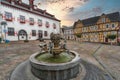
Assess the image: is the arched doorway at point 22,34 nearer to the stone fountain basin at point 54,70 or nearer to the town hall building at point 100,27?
the stone fountain basin at point 54,70

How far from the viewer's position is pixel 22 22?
26625 mm

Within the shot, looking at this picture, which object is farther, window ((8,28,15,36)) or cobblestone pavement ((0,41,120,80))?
window ((8,28,15,36))

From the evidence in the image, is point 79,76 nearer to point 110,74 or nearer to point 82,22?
point 110,74

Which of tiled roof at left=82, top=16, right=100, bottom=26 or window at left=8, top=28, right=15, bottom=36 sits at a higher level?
tiled roof at left=82, top=16, right=100, bottom=26

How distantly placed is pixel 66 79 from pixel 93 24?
3867cm

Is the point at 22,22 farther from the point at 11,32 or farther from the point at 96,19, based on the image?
the point at 96,19

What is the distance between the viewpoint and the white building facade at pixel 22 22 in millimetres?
23194

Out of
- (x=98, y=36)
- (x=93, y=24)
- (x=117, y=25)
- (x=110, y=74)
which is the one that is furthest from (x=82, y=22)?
(x=110, y=74)

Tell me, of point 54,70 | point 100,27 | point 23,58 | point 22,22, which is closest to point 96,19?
point 100,27

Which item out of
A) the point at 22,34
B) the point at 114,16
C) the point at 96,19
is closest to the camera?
the point at 22,34

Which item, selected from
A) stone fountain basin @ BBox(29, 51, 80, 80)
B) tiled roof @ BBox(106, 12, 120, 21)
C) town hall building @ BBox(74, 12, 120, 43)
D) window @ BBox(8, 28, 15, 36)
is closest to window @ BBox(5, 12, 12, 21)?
window @ BBox(8, 28, 15, 36)

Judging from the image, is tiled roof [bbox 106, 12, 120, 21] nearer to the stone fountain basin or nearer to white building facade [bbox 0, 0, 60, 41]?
white building facade [bbox 0, 0, 60, 41]

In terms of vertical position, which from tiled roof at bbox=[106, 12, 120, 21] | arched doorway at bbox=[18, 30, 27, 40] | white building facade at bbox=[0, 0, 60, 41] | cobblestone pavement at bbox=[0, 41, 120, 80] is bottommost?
cobblestone pavement at bbox=[0, 41, 120, 80]

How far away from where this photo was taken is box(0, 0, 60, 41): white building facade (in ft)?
76.1
